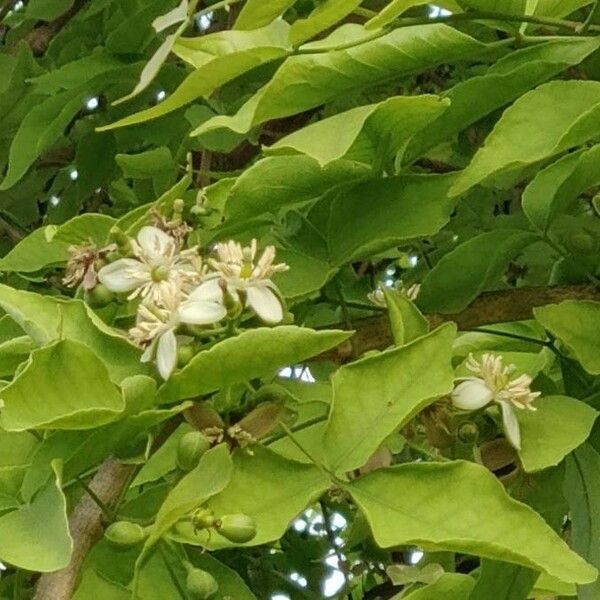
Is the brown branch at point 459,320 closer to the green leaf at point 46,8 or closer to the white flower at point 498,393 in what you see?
the white flower at point 498,393

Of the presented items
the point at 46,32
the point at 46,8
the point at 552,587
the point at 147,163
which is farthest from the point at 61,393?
the point at 46,32

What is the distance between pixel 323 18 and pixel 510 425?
21cm

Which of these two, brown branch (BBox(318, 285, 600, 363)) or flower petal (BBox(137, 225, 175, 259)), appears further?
brown branch (BBox(318, 285, 600, 363))

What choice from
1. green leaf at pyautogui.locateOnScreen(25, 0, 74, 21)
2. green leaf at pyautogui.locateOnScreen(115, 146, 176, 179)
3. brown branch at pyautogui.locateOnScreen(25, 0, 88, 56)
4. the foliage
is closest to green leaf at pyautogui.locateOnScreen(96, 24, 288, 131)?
the foliage

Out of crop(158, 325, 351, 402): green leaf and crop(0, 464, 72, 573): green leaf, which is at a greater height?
A: crop(158, 325, 351, 402): green leaf

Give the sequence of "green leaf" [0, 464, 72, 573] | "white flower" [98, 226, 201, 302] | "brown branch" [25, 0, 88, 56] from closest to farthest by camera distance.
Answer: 1. "green leaf" [0, 464, 72, 573]
2. "white flower" [98, 226, 201, 302]
3. "brown branch" [25, 0, 88, 56]

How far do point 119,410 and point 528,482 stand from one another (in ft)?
0.78

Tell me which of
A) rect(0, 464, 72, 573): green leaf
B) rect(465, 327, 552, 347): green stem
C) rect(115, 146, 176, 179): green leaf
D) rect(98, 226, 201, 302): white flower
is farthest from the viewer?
rect(115, 146, 176, 179): green leaf

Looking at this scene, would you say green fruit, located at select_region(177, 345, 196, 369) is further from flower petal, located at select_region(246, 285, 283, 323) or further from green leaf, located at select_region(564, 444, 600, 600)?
green leaf, located at select_region(564, 444, 600, 600)

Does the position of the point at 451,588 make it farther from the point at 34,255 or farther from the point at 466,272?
the point at 34,255

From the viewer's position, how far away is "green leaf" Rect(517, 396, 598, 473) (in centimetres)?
57

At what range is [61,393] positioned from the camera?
0.49 meters

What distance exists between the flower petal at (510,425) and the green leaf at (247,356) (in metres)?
0.12

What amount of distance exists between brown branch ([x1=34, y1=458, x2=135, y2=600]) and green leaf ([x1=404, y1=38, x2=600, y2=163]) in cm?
23
